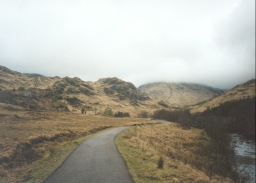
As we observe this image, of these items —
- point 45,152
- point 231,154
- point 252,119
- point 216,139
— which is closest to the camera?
point 45,152

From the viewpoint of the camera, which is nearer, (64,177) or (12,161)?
(64,177)

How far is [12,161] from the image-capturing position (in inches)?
718

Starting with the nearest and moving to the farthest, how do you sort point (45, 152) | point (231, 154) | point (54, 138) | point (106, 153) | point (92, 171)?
point (92, 171) → point (106, 153) → point (45, 152) → point (54, 138) → point (231, 154)

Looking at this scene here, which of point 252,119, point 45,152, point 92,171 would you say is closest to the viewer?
point 92,171

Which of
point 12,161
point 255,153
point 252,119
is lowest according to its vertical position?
point 255,153

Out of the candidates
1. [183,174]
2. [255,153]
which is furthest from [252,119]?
[183,174]

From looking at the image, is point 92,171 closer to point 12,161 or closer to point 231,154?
point 12,161

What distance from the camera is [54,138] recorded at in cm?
2762

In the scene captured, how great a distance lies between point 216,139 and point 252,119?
67.7 metres

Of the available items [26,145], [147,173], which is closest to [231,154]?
[147,173]

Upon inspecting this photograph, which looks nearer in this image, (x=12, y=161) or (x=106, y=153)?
(x=12, y=161)

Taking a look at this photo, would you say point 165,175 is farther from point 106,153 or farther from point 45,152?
point 45,152

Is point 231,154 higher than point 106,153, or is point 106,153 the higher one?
point 106,153

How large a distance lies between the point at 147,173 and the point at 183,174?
300 centimetres
